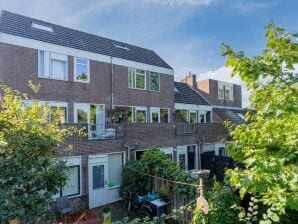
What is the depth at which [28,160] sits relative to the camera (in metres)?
5.52

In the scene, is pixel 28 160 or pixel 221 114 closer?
pixel 28 160

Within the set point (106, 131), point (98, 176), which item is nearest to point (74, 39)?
point (106, 131)

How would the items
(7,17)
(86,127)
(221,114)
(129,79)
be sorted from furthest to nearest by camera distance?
(221,114), (129,79), (7,17), (86,127)

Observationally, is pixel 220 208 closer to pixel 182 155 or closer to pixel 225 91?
pixel 182 155

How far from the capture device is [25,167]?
5453mm

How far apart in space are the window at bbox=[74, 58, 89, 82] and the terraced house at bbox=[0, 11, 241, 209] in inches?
2.3

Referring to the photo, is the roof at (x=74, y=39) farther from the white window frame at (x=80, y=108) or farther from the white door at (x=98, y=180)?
the white door at (x=98, y=180)

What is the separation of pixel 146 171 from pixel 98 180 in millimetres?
2616

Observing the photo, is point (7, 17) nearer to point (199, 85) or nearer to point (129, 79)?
point (129, 79)

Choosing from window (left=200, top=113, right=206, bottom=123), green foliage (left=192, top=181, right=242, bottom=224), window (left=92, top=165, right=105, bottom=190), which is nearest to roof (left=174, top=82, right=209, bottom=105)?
window (left=200, top=113, right=206, bottom=123)

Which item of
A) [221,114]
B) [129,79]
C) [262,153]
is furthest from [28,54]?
[221,114]

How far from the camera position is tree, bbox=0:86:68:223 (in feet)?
17.1

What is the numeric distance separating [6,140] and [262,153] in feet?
15.5

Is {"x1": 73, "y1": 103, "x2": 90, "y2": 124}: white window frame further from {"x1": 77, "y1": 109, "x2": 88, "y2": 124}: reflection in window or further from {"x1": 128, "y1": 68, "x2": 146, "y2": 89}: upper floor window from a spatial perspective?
{"x1": 128, "y1": 68, "x2": 146, "y2": 89}: upper floor window
